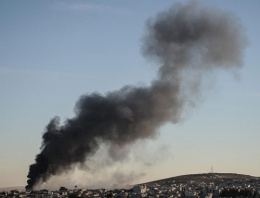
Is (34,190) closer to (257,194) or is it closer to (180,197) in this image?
(180,197)

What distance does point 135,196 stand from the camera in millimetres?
110625

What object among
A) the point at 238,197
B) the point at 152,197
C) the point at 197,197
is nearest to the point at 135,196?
the point at 152,197

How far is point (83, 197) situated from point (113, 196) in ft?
25.8

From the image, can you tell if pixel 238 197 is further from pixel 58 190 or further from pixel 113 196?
pixel 58 190

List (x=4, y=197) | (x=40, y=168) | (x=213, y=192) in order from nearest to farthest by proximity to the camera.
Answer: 1. (x=4, y=197)
2. (x=40, y=168)
3. (x=213, y=192)

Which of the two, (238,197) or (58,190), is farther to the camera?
(58,190)

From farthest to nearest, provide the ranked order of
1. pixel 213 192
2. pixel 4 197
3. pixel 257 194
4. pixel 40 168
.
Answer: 1. pixel 213 192
2. pixel 257 194
3. pixel 40 168
4. pixel 4 197

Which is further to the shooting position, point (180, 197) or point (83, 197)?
point (180, 197)

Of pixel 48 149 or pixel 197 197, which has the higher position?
pixel 48 149

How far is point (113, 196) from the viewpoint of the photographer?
112 m

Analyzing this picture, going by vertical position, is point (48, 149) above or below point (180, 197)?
above

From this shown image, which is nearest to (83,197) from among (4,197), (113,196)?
(113,196)

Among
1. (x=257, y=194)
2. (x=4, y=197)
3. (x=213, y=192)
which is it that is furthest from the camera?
(x=213, y=192)

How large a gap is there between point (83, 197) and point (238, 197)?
32.1 m
